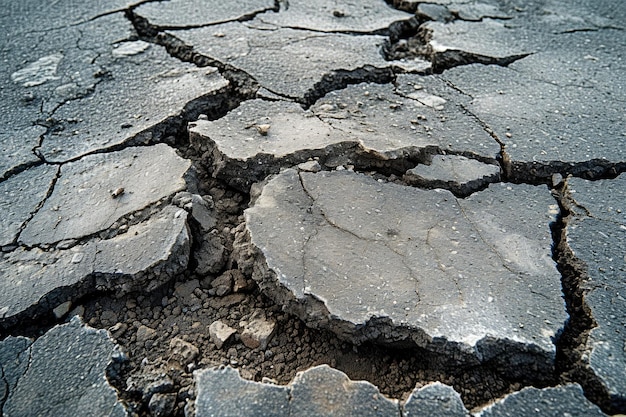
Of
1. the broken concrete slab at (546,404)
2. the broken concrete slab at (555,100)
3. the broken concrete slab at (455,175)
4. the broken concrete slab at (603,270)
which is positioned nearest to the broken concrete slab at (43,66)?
the broken concrete slab at (455,175)

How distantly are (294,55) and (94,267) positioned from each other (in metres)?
1.52

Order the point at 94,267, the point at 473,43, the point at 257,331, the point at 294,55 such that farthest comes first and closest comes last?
the point at 473,43 < the point at 294,55 < the point at 94,267 < the point at 257,331

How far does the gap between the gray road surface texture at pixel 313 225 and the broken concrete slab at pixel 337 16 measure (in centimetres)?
12

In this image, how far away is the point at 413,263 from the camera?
165cm

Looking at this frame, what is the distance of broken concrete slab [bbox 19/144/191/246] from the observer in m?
1.87

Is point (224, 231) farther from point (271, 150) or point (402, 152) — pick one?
point (402, 152)

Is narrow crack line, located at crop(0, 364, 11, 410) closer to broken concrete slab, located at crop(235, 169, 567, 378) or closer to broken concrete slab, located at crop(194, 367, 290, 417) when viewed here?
broken concrete slab, located at crop(194, 367, 290, 417)

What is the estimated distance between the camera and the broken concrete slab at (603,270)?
1.40m

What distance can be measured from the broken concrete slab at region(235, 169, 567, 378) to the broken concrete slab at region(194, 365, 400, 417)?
16 centimetres

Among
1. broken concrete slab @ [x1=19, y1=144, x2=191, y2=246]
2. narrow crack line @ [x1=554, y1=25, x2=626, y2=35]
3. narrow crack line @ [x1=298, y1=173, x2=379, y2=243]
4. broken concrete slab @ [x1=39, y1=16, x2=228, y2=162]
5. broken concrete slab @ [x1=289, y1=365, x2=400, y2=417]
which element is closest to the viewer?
broken concrete slab @ [x1=289, y1=365, x2=400, y2=417]

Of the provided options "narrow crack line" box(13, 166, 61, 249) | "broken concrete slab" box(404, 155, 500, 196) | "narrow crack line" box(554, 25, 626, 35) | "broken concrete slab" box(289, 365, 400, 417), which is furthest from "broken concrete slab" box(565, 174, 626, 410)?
"narrow crack line" box(13, 166, 61, 249)

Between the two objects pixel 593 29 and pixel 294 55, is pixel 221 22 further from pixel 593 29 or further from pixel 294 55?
pixel 593 29

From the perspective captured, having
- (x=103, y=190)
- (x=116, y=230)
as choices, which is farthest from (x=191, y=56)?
(x=116, y=230)

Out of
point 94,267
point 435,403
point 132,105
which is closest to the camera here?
point 435,403
